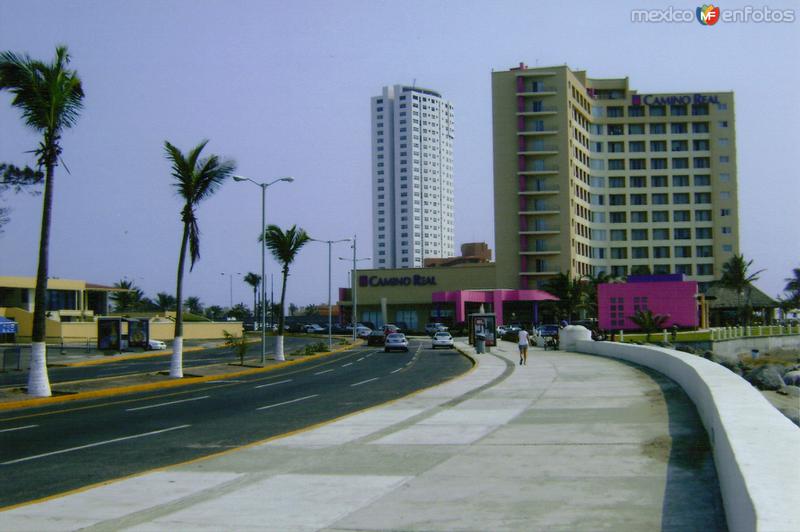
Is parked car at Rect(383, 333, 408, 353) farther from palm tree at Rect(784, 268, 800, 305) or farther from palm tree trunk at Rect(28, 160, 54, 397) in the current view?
palm tree at Rect(784, 268, 800, 305)

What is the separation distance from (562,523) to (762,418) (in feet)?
9.10

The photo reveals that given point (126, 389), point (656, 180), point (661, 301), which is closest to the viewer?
point (126, 389)

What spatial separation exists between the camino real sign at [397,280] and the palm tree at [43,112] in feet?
277

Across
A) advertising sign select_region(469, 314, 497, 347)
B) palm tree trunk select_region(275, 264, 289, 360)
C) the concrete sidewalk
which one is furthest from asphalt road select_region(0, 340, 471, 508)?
advertising sign select_region(469, 314, 497, 347)

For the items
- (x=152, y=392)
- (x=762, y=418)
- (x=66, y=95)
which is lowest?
(x=152, y=392)

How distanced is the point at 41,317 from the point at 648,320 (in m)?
50.1

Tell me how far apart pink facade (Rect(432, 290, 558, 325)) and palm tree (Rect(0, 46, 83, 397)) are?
76077mm

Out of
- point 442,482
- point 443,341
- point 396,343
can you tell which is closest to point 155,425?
point 442,482

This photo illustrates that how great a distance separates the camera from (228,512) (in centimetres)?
797

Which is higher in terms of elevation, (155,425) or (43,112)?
(43,112)

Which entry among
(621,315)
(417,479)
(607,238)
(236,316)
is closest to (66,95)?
(417,479)

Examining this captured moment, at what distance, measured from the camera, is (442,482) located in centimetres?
913

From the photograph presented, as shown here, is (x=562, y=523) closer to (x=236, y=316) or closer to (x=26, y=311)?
(x=26, y=311)

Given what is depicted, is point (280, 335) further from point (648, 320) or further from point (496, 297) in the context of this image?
point (496, 297)
